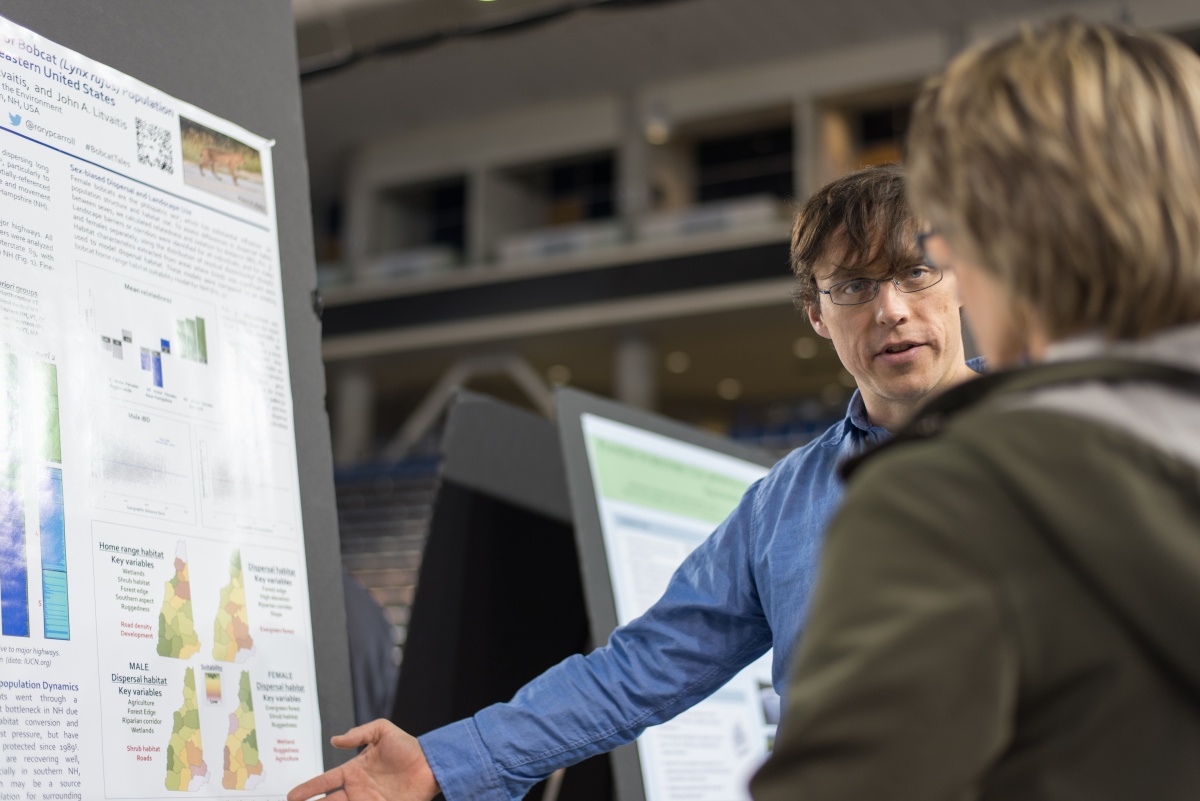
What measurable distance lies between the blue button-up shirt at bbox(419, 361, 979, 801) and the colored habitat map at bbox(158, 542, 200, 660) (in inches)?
12.8

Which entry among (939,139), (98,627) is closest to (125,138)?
(98,627)

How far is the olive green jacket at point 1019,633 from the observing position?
0.74 m

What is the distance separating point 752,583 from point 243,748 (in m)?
0.73

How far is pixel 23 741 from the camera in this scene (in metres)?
1.38

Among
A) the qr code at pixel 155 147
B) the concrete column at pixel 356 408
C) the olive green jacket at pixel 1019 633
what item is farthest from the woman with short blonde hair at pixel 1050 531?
the concrete column at pixel 356 408

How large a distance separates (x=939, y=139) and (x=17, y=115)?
3.81ft

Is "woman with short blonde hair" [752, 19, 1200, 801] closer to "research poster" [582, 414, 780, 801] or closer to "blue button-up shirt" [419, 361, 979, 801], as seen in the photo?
"blue button-up shirt" [419, 361, 979, 801]

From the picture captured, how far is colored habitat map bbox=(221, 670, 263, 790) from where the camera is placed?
166cm

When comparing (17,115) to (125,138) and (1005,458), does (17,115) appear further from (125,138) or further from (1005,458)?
(1005,458)

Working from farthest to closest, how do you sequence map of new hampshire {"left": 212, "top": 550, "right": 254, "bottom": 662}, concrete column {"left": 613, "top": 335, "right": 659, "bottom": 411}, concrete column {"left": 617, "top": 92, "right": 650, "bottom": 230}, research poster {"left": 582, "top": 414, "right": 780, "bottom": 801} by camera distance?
concrete column {"left": 617, "top": 92, "right": 650, "bottom": 230}, concrete column {"left": 613, "top": 335, "right": 659, "bottom": 411}, research poster {"left": 582, "top": 414, "right": 780, "bottom": 801}, map of new hampshire {"left": 212, "top": 550, "right": 254, "bottom": 662}

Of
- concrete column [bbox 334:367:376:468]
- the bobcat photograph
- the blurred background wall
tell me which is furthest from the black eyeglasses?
concrete column [bbox 334:367:376:468]

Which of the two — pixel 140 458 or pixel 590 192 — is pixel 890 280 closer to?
pixel 140 458

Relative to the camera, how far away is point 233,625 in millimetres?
1708

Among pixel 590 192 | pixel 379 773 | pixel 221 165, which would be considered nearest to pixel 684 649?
pixel 379 773
